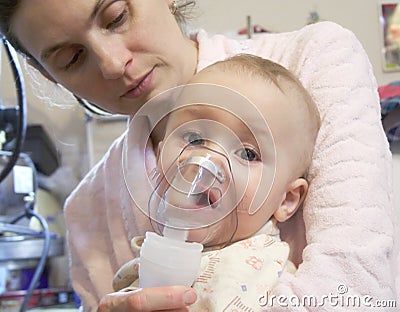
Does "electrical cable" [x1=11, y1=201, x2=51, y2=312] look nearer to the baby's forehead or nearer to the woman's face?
the woman's face

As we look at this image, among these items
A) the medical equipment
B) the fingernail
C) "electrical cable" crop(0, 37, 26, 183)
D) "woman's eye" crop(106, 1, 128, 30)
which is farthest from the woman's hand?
the medical equipment

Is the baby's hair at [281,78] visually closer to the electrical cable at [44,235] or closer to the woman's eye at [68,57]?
the woman's eye at [68,57]

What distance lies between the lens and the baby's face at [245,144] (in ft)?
1.90

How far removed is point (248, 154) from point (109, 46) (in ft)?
0.85

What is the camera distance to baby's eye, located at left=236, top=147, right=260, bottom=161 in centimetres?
59

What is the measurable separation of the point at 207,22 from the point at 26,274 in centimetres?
112

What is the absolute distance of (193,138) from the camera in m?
0.59

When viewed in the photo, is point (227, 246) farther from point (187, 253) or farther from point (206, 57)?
point (206, 57)

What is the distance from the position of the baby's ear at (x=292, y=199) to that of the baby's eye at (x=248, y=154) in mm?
101

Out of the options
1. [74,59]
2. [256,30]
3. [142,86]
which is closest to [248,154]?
[142,86]

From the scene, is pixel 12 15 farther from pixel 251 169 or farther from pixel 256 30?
pixel 256 30

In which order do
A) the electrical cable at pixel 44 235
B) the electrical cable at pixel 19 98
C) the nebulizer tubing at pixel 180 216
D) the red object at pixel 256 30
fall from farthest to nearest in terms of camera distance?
the red object at pixel 256 30 < the electrical cable at pixel 44 235 < the electrical cable at pixel 19 98 < the nebulizer tubing at pixel 180 216

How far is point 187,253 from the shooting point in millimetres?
512

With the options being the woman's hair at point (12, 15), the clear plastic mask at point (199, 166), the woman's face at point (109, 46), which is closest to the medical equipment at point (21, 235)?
the woman's hair at point (12, 15)
